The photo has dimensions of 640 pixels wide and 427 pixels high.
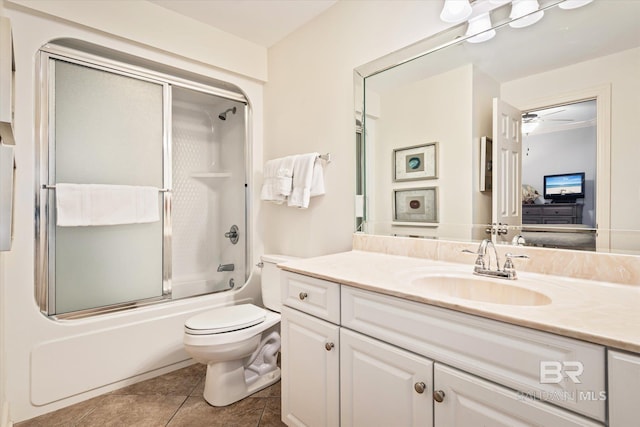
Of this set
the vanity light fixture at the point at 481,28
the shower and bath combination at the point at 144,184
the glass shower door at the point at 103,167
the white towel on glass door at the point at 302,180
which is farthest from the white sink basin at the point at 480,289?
the glass shower door at the point at 103,167

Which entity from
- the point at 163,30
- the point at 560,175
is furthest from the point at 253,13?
the point at 560,175

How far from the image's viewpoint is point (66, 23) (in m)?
1.67

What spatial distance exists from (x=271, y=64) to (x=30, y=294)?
84.4 inches

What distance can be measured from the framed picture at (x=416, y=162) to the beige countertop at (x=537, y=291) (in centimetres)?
45

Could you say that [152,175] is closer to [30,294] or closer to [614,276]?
[30,294]

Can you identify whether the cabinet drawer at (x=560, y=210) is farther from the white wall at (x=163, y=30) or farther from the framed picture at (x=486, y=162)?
the white wall at (x=163, y=30)

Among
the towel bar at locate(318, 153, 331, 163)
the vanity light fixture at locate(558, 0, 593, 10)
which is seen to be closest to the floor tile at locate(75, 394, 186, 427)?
the towel bar at locate(318, 153, 331, 163)

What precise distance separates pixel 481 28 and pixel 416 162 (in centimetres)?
64

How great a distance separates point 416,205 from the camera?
1.62 meters

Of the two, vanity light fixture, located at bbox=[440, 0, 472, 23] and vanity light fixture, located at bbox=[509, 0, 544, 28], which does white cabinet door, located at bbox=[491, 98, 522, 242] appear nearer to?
vanity light fixture, located at bbox=[509, 0, 544, 28]

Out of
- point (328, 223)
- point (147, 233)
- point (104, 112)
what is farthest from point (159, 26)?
point (328, 223)

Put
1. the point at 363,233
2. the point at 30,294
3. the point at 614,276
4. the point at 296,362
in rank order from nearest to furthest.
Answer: the point at 614,276 < the point at 296,362 < the point at 30,294 < the point at 363,233

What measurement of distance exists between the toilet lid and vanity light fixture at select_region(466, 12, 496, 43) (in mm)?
1766

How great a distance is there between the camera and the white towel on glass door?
193 centimetres
